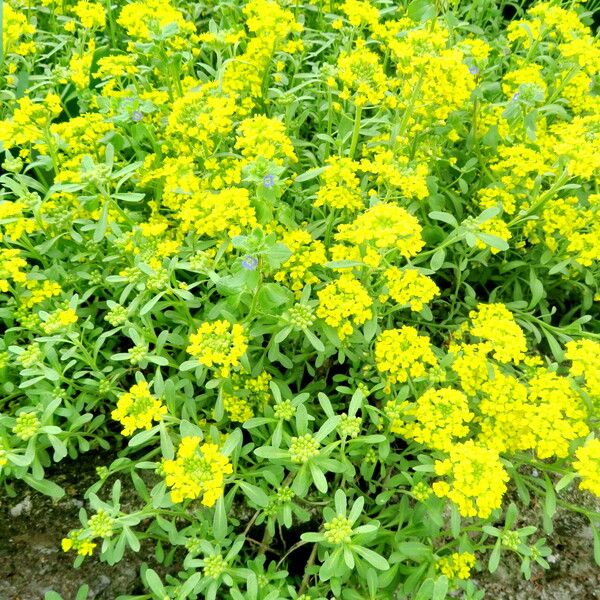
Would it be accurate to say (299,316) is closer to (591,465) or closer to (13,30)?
(591,465)

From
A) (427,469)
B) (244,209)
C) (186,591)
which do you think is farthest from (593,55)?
(186,591)

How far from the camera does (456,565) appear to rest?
7.22 feet

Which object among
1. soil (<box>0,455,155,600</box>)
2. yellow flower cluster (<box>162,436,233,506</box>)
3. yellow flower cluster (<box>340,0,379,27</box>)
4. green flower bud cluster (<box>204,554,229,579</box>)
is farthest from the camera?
yellow flower cluster (<box>340,0,379,27</box>)

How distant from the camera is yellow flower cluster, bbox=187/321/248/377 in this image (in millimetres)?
2078

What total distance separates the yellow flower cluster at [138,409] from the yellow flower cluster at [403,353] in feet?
2.63

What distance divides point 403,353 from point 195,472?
853mm

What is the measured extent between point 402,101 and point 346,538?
6.02 feet

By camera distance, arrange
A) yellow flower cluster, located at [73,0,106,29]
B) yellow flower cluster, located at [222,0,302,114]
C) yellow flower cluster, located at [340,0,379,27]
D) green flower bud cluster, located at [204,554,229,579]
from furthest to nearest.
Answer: yellow flower cluster, located at [73,0,106,29]
yellow flower cluster, located at [340,0,379,27]
yellow flower cluster, located at [222,0,302,114]
green flower bud cluster, located at [204,554,229,579]

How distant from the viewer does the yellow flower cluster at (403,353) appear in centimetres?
229

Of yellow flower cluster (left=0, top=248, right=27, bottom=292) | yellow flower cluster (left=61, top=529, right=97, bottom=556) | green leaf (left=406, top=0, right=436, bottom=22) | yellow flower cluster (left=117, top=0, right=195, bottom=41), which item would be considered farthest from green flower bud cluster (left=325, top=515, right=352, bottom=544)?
green leaf (left=406, top=0, right=436, bottom=22)

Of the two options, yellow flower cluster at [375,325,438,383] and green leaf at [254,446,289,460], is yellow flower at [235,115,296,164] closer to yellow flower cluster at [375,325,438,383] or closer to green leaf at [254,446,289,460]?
yellow flower cluster at [375,325,438,383]

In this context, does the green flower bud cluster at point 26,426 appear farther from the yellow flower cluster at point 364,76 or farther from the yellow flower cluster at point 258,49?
the yellow flower cluster at point 364,76

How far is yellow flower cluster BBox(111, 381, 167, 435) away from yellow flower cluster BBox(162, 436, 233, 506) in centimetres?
17

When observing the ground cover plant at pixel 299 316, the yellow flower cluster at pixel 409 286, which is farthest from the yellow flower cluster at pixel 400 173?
the yellow flower cluster at pixel 409 286
